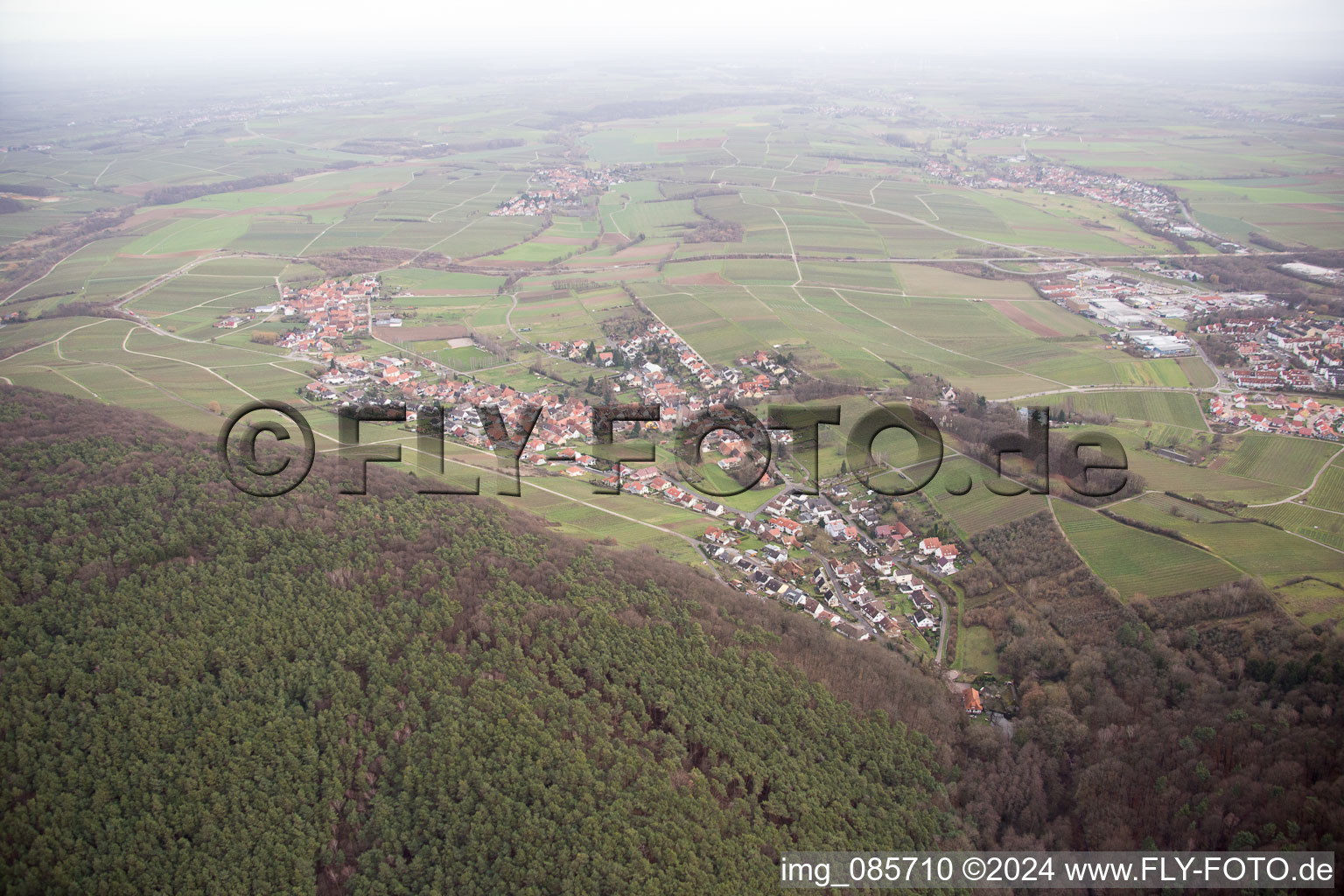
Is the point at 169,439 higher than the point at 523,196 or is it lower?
lower

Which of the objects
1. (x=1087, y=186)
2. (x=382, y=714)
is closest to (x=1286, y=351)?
(x=382, y=714)

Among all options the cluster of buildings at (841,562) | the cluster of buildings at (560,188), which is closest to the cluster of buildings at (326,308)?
the cluster of buildings at (560,188)

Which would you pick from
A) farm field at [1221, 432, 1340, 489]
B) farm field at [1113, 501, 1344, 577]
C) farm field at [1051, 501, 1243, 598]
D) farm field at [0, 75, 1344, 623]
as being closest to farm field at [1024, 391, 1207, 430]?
farm field at [0, 75, 1344, 623]

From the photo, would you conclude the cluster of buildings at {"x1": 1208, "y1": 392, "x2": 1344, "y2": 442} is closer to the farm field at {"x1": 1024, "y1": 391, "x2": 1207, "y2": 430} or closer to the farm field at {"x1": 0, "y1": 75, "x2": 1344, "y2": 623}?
the farm field at {"x1": 1024, "y1": 391, "x2": 1207, "y2": 430}

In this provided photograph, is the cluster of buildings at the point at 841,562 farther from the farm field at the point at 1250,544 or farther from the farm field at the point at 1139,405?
the farm field at the point at 1139,405

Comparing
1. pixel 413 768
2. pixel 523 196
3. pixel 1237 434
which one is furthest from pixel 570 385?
pixel 523 196

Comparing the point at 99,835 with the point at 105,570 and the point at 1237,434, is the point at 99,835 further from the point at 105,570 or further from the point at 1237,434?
the point at 1237,434
